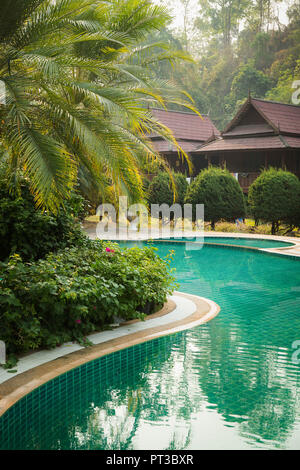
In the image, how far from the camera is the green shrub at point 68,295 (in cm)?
515

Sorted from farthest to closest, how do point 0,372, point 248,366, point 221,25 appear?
1. point 221,25
2. point 248,366
3. point 0,372

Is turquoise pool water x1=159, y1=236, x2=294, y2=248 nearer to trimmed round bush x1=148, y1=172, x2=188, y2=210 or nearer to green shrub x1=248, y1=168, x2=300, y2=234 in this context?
green shrub x1=248, y1=168, x2=300, y2=234

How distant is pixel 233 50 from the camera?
183 feet

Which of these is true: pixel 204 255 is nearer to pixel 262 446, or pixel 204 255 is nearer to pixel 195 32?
pixel 262 446

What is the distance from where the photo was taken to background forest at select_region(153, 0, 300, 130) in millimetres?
45781

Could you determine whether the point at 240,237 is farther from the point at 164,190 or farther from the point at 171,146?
the point at 171,146

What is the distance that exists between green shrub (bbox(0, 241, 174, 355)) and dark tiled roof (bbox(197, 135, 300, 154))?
2051cm

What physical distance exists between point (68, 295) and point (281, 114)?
25545 millimetres

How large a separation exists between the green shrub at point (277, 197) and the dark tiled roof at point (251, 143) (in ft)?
24.1

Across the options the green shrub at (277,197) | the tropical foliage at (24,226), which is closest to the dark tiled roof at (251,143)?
the green shrub at (277,197)

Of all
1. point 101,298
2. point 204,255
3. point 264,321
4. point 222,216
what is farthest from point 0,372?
point 222,216
